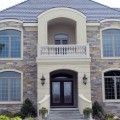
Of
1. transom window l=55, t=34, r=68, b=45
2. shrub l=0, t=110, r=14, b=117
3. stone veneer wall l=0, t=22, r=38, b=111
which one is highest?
transom window l=55, t=34, r=68, b=45

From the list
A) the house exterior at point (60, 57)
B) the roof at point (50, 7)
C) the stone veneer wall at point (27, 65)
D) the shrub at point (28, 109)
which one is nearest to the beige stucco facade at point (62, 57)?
the house exterior at point (60, 57)

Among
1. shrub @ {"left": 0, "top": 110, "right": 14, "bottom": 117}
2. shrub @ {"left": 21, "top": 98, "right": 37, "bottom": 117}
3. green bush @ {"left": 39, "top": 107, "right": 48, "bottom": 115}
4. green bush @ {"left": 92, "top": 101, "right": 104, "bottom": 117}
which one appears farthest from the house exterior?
green bush @ {"left": 39, "top": 107, "right": 48, "bottom": 115}

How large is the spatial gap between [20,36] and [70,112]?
722 cm

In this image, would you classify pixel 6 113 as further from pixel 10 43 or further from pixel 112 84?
pixel 112 84

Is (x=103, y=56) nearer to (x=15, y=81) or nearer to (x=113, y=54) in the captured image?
(x=113, y=54)

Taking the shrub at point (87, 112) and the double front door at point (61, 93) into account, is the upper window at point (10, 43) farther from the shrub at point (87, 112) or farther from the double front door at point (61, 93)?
the shrub at point (87, 112)

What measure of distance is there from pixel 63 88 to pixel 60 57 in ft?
11.2

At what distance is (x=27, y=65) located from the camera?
25219 mm

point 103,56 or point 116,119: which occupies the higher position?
point 103,56

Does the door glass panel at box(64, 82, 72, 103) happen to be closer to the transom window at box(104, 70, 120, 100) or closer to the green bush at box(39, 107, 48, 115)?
the transom window at box(104, 70, 120, 100)

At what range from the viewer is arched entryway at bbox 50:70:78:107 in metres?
25.7

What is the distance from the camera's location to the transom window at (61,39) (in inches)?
1043

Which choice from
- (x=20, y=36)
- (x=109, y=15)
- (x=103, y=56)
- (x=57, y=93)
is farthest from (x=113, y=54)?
(x=20, y=36)

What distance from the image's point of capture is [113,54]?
84.4ft
